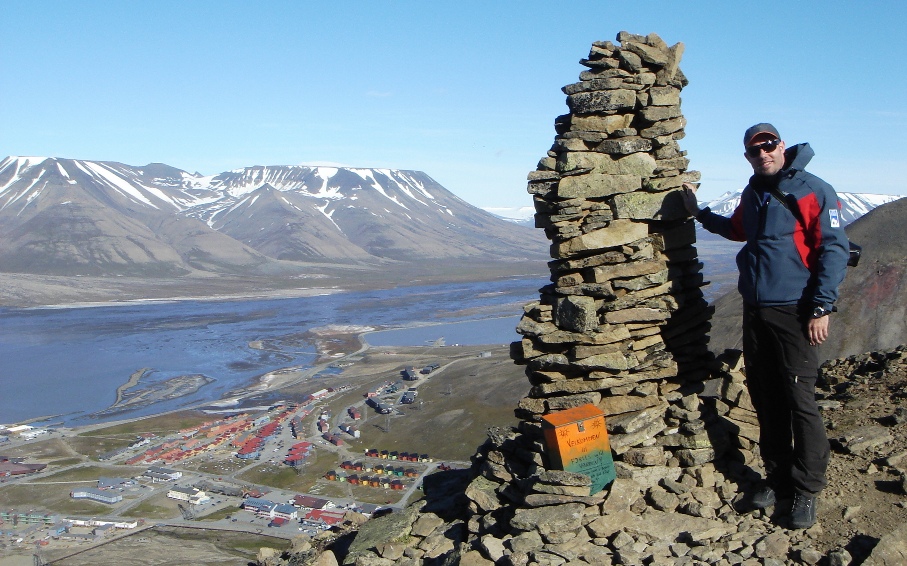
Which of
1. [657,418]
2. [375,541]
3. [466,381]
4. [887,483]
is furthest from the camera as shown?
[466,381]

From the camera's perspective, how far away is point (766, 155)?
671cm

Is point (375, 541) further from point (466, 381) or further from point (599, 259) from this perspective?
point (466, 381)

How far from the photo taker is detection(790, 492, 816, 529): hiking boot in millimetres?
6512

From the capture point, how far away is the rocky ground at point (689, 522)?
644cm

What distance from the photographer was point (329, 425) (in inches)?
2249

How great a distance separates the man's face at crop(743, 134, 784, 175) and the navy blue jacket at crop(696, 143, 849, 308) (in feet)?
0.25

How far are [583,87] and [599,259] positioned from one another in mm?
2137

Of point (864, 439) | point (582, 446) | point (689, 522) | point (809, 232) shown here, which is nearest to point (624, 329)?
point (582, 446)

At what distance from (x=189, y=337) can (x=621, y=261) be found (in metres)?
109

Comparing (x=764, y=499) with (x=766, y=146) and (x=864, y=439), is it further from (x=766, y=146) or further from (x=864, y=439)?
(x=766, y=146)

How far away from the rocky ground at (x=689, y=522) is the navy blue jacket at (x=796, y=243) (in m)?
1.97

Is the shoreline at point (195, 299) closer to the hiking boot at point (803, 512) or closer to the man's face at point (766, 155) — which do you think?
the man's face at point (766, 155)

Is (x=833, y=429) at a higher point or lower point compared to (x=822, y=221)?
lower

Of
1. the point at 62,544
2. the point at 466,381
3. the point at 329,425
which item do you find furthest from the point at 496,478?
the point at 466,381
